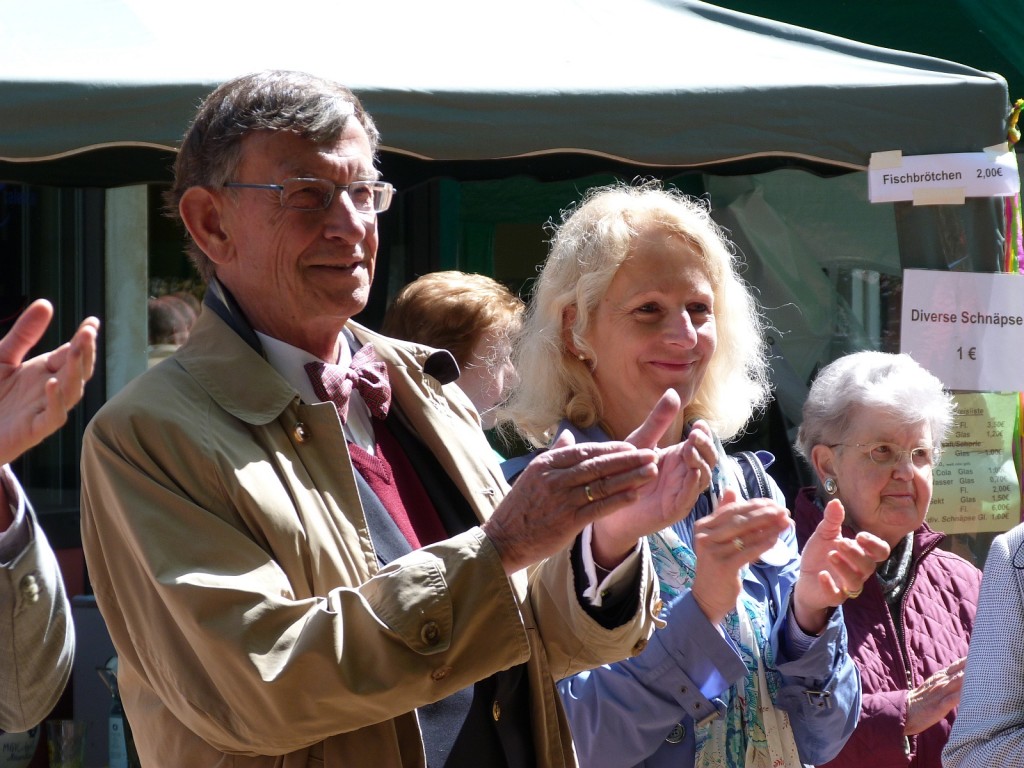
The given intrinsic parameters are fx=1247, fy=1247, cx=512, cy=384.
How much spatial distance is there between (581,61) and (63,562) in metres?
2.85

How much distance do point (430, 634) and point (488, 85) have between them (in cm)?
243

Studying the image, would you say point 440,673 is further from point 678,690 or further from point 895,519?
point 895,519

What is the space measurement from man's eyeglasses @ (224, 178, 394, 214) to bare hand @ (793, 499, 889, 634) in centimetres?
96

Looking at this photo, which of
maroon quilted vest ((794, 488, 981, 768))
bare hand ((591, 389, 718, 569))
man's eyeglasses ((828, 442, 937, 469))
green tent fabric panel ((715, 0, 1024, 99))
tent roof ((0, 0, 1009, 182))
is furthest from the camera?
green tent fabric panel ((715, 0, 1024, 99))

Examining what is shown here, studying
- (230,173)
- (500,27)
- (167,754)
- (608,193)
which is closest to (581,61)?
(500,27)

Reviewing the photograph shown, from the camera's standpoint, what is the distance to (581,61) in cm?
395

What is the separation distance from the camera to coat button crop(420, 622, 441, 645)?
1.56 m

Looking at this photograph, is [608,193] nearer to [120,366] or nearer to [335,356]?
[335,356]

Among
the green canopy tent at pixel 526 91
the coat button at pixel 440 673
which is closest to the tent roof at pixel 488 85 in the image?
the green canopy tent at pixel 526 91

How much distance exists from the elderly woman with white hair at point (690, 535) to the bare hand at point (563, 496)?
0.49 meters

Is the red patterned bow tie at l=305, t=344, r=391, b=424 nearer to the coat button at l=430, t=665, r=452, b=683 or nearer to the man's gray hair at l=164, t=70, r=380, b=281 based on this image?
the man's gray hair at l=164, t=70, r=380, b=281

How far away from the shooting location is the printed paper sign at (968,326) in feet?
12.8

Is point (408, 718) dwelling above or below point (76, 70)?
below

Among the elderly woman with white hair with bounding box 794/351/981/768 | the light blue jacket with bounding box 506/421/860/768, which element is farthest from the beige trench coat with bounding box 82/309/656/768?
the elderly woman with white hair with bounding box 794/351/981/768
